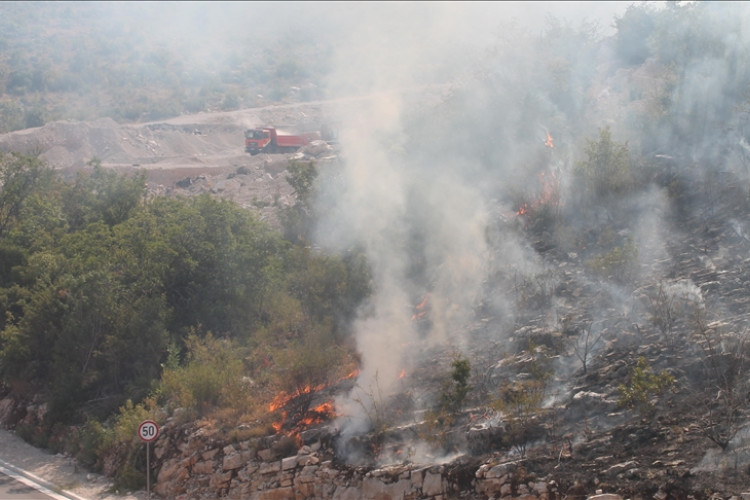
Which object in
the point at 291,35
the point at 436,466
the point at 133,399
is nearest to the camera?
the point at 436,466

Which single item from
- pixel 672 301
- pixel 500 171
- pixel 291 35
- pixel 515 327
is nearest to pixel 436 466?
pixel 515 327

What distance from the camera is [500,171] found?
20.5 m

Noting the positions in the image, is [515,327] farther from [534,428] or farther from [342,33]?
[342,33]

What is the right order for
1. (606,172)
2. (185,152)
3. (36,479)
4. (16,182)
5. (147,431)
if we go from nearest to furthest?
(147,431), (36,479), (606,172), (16,182), (185,152)

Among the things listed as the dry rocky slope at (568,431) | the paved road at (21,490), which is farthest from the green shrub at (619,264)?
the paved road at (21,490)

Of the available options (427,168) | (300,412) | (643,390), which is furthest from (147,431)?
(427,168)

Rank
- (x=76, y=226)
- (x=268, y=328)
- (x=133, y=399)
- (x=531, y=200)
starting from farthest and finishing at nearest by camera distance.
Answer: (x=76, y=226) < (x=531, y=200) < (x=268, y=328) < (x=133, y=399)

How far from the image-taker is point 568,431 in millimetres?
9648

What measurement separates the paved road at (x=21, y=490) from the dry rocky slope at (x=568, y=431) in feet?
5.84

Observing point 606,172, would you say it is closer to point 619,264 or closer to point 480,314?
point 619,264

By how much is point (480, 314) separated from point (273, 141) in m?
24.1

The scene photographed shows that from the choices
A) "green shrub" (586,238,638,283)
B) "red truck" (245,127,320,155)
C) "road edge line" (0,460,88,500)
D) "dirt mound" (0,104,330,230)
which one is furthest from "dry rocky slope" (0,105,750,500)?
"red truck" (245,127,320,155)

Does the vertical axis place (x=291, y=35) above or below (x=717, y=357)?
above

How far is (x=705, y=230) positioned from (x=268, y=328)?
9252mm
